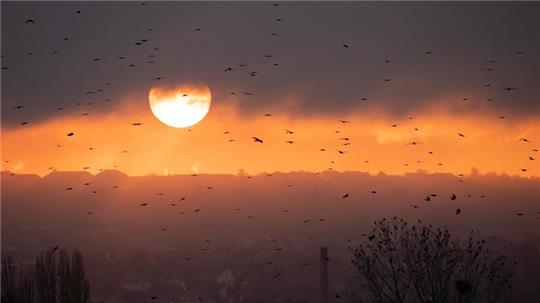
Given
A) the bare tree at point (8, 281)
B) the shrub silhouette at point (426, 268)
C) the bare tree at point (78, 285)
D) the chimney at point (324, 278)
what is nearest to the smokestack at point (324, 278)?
the chimney at point (324, 278)

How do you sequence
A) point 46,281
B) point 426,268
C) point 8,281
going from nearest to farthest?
1. point 426,268
2. point 8,281
3. point 46,281

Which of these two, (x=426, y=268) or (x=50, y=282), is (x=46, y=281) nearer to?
(x=50, y=282)

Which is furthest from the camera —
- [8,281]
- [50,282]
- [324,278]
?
[324,278]

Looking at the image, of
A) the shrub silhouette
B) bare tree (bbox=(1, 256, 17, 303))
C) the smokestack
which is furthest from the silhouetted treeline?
the smokestack

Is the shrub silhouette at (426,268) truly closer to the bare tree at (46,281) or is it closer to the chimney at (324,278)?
the bare tree at (46,281)

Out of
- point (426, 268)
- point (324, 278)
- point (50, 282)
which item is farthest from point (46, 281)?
point (324, 278)

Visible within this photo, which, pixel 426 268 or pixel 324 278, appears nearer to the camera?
pixel 426 268

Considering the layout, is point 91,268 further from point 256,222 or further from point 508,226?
point 508,226

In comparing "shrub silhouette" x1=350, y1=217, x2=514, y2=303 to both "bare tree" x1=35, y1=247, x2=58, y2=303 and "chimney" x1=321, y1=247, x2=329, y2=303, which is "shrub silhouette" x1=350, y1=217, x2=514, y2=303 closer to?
"bare tree" x1=35, y1=247, x2=58, y2=303

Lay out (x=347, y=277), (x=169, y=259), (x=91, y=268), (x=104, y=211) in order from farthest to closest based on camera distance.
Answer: (x=104, y=211) < (x=169, y=259) < (x=91, y=268) < (x=347, y=277)

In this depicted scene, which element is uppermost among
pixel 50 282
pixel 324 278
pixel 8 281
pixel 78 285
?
pixel 8 281

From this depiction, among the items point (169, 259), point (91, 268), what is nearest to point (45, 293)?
point (91, 268)
